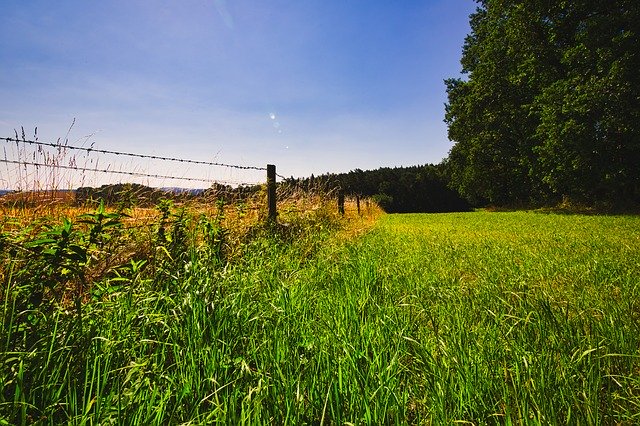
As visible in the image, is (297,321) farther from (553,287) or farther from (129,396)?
(553,287)

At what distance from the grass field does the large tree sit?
16.6 metres

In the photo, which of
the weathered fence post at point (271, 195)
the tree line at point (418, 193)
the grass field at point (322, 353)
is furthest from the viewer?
the tree line at point (418, 193)

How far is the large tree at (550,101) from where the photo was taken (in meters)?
15.0

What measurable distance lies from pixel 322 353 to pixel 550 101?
21341 mm

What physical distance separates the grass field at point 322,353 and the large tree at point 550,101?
16.6 meters

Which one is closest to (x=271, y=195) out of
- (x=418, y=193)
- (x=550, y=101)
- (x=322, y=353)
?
(x=322, y=353)

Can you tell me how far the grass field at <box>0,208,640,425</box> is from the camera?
4.58 ft

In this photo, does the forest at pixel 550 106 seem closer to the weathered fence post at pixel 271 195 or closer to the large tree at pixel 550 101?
the large tree at pixel 550 101

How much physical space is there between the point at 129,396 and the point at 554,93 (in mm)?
22246

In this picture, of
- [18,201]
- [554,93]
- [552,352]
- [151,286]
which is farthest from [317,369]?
[554,93]

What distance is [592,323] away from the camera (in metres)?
2.20

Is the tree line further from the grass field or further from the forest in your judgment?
the grass field

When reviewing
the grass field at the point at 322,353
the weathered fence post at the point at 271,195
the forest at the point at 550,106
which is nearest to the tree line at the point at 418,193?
the forest at the point at 550,106

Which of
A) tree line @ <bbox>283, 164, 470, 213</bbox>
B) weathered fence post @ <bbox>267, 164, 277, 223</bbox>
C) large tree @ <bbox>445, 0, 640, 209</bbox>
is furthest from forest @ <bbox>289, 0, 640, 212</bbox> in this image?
tree line @ <bbox>283, 164, 470, 213</bbox>
